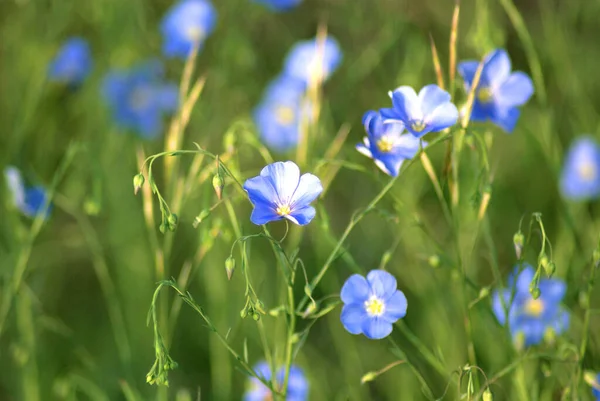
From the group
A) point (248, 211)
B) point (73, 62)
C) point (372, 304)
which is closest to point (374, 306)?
point (372, 304)

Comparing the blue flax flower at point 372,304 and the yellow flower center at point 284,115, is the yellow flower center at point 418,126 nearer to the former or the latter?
the blue flax flower at point 372,304

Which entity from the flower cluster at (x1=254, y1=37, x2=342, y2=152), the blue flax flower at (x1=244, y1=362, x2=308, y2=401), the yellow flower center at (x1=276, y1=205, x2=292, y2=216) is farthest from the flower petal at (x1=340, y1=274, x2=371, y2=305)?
the flower cluster at (x1=254, y1=37, x2=342, y2=152)

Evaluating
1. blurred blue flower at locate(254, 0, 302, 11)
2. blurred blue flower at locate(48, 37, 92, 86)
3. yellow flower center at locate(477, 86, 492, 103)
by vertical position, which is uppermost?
blurred blue flower at locate(254, 0, 302, 11)

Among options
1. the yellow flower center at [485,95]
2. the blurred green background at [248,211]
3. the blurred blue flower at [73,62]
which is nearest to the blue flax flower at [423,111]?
the yellow flower center at [485,95]

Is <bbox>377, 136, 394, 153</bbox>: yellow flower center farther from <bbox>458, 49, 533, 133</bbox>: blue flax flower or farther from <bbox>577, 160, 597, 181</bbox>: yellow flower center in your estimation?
<bbox>577, 160, 597, 181</bbox>: yellow flower center

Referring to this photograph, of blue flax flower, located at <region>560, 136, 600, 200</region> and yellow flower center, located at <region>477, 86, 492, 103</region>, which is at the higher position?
blue flax flower, located at <region>560, 136, 600, 200</region>

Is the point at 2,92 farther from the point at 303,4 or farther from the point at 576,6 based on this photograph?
the point at 576,6
